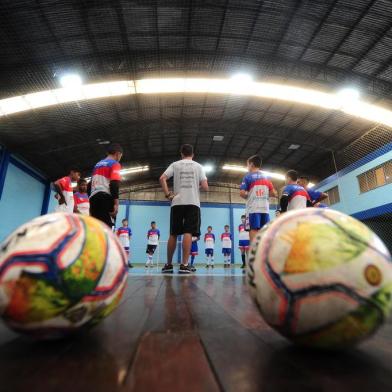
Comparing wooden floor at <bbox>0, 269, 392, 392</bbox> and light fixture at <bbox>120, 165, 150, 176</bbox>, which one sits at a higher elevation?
light fixture at <bbox>120, 165, 150, 176</bbox>

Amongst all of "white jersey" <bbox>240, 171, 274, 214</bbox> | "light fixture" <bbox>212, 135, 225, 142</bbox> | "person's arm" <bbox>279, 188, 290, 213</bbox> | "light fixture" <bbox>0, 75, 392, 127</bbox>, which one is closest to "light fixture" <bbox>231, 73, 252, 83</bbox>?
"light fixture" <bbox>0, 75, 392, 127</bbox>

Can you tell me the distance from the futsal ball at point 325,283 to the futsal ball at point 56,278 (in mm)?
488

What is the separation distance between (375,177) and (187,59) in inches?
362

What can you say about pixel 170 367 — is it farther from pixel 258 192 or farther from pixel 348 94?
pixel 348 94

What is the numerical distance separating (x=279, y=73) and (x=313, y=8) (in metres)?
2.16

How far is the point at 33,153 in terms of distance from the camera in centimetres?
1138

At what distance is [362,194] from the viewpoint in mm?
12070

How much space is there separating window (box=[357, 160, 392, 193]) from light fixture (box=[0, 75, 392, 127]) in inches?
73.5

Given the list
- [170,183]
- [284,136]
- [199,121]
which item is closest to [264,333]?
[199,121]

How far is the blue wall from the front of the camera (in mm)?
10703

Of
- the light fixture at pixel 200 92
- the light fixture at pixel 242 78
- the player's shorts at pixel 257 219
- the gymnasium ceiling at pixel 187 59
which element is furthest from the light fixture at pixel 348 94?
the player's shorts at pixel 257 219

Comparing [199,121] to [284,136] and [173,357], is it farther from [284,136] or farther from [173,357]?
[173,357]

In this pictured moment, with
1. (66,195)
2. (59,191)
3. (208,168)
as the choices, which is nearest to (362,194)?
(208,168)

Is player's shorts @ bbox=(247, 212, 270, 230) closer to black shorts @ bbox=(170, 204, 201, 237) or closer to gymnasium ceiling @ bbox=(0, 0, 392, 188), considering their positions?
black shorts @ bbox=(170, 204, 201, 237)
